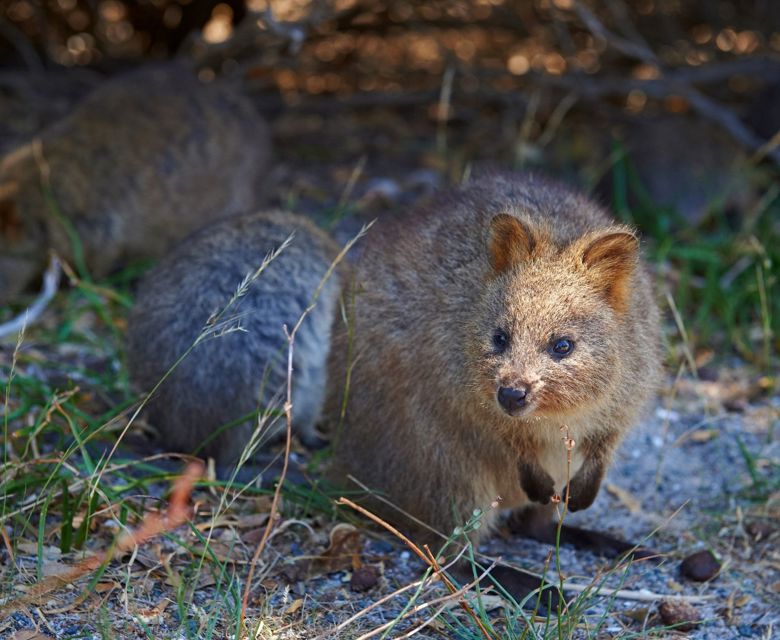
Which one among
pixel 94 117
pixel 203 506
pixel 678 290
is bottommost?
pixel 678 290

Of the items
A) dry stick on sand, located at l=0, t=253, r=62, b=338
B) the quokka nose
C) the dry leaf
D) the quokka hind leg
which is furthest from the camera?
dry stick on sand, located at l=0, t=253, r=62, b=338

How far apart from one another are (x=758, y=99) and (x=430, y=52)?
253 centimetres

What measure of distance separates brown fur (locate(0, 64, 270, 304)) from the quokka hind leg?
10.8 ft

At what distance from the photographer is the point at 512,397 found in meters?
3.06

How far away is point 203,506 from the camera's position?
3973 millimetres

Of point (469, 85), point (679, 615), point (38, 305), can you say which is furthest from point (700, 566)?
point (469, 85)

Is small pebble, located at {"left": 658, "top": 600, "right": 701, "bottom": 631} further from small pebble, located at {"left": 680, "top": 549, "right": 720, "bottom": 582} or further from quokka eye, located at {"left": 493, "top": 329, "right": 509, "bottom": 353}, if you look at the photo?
quokka eye, located at {"left": 493, "top": 329, "right": 509, "bottom": 353}

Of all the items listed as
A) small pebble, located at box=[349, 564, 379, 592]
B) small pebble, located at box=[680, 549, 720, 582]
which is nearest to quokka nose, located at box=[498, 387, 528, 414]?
small pebble, located at box=[349, 564, 379, 592]

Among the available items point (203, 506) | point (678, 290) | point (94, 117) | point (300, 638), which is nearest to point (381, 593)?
point (300, 638)

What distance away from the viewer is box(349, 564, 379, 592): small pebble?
3584 mm

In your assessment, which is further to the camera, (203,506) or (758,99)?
(758,99)

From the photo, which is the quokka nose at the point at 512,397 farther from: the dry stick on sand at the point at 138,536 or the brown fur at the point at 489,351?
the dry stick on sand at the point at 138,536

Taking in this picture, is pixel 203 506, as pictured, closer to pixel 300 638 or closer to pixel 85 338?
pixel 300 638

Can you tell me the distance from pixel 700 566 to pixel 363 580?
117 cm
